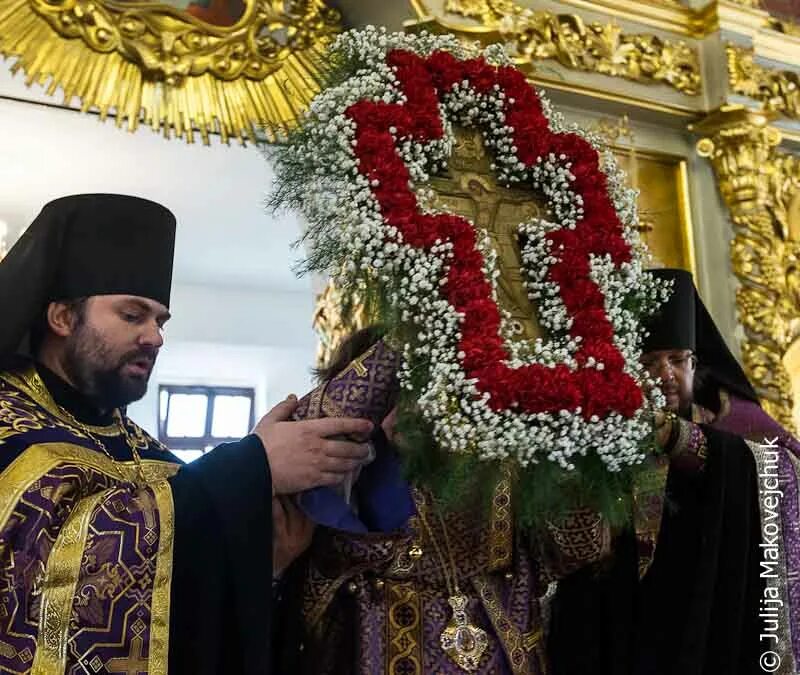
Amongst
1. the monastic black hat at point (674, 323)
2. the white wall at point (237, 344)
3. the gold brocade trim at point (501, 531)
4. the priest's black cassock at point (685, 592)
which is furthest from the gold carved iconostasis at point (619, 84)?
the white wall at point (237, 344)

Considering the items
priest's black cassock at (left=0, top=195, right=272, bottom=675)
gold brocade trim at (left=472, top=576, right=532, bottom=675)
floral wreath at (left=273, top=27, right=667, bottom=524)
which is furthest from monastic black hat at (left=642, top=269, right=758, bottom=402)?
priest's black cassock at (left=0, top=195, right=272, bottom=675)

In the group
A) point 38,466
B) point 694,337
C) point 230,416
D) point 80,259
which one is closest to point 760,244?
point 694,337

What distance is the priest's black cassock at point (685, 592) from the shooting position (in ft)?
6.48

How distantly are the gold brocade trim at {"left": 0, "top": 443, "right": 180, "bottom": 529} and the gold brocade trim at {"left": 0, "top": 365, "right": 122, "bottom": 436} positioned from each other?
0.12m

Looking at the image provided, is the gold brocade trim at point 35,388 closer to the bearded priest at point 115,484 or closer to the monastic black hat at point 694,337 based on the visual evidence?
the bearded priest at point 115,484

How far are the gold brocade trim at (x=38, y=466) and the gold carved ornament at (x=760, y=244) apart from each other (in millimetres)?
2609

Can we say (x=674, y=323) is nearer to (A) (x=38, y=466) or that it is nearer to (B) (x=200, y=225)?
(A) (x=38, y=466)

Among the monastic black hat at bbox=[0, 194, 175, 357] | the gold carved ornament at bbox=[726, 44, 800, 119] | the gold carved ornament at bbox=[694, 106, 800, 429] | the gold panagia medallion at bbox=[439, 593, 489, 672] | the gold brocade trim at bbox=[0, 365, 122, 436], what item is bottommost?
the gold panagia medallion at bbox=[439, 593, 489, 672]

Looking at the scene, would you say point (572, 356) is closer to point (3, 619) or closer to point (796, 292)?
point (3, 619)

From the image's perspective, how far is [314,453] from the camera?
1544mm

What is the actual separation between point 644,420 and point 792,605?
834 millimetres

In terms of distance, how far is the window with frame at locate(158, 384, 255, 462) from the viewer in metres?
7.37

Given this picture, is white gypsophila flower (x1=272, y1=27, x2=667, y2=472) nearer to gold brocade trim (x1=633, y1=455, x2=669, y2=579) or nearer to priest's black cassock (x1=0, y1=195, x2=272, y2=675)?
gold brocade trim (x1=633, y1=455, x2=669, y2=579)

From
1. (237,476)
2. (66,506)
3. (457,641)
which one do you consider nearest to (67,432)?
(66,506)
